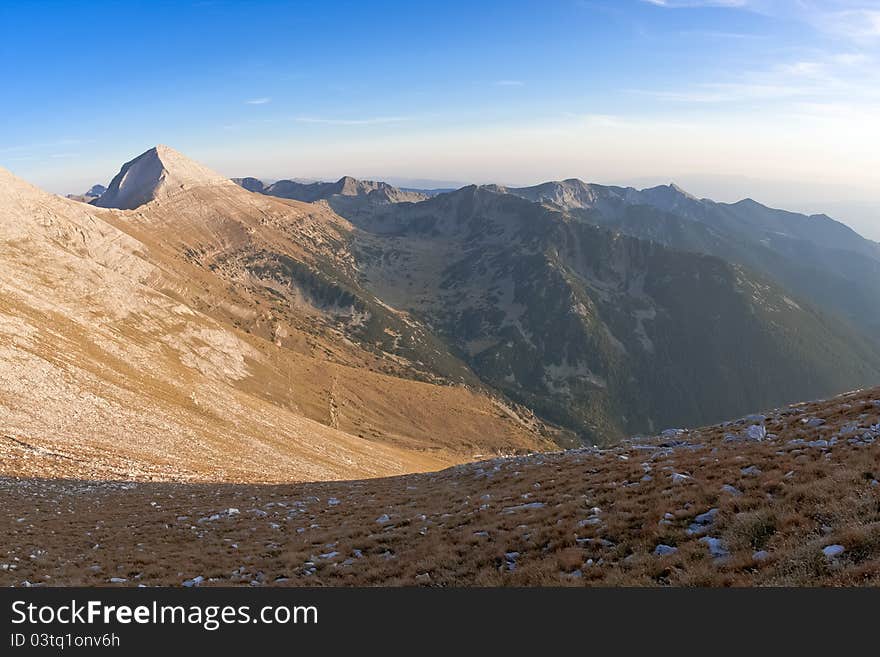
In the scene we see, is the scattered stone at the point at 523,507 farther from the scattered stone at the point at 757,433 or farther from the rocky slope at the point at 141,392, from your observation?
the rocky slope at the point at 141,392

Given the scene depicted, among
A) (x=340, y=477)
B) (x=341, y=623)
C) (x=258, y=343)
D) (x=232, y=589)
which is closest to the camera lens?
(x=341, y=623)

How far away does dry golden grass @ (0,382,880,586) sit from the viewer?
36.2ft

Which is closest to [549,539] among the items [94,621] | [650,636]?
[650,636]

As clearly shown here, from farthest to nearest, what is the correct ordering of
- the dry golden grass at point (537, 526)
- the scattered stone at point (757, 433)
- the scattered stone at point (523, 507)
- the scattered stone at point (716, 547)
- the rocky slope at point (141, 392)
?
the rocky slope at point (141, 392) < the scattered stone at point (757, 433) < the scattered stone at point (523, 507) < the scattered stone at point (716, 547) < the dry golden grass at point (537, 526)

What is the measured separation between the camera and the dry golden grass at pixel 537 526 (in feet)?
36.2

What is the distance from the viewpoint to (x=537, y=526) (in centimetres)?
1611

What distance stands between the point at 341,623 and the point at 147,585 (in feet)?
30.2

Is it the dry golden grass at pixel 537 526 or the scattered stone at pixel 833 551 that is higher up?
the scattered stone at pixel 833 551

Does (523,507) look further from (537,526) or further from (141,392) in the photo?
(141,392)

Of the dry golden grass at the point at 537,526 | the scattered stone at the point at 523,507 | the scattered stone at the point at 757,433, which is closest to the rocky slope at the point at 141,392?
the dry golden grass at the point at 537,526

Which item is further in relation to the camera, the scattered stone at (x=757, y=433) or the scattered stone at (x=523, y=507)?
the scattered stone at (x=757, y=433)

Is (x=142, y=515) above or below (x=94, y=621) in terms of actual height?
below

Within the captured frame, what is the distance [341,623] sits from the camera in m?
10.3

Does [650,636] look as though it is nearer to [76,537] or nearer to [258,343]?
[76,537]
